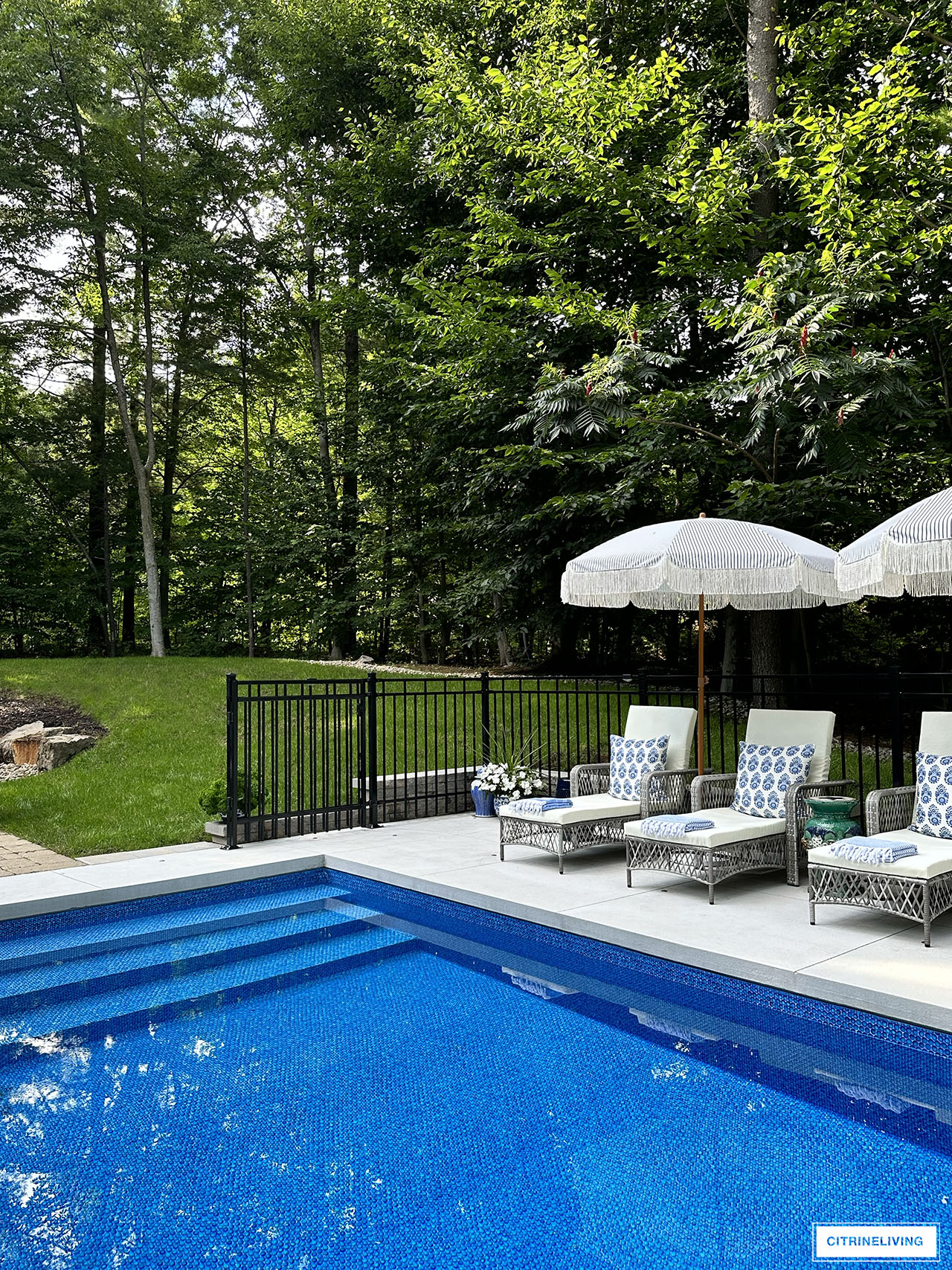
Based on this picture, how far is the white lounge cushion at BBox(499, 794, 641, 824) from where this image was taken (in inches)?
242

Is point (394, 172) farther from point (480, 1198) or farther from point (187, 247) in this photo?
point (480, 1198)

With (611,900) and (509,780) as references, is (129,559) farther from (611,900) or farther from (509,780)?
(611,900)

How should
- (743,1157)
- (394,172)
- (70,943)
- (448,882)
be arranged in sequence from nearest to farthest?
(743,1157)
(70,943)
(448,882)
(394,172)

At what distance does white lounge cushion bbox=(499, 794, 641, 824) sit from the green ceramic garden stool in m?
1.38

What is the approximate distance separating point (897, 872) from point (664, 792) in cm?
222

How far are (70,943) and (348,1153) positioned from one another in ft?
9.66

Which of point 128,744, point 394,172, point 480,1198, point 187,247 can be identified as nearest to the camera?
point 480,1198

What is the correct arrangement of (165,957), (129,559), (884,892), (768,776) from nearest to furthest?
(884,892) → (165,957) → (768,776) → (129,559)

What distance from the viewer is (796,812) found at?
18.3 ft

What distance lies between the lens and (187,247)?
57.1 feet

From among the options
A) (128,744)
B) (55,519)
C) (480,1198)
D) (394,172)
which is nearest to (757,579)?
(480,1198)

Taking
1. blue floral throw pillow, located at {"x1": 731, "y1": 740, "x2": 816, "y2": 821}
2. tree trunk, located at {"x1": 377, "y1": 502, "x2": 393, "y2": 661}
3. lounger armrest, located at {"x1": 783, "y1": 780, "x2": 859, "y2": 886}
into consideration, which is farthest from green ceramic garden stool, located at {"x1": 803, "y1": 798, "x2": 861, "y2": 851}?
tree trunk, located at {"x1": 377, "y1": 502, "x2": 393, "y2": 661}

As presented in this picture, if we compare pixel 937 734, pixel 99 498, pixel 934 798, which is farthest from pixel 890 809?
pixel 99 498

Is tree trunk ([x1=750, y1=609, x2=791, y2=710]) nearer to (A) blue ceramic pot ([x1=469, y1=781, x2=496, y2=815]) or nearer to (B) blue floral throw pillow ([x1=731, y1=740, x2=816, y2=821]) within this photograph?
(A) blue ceramic pot ([x1=469, y1=781, x2=496, y2=815])
